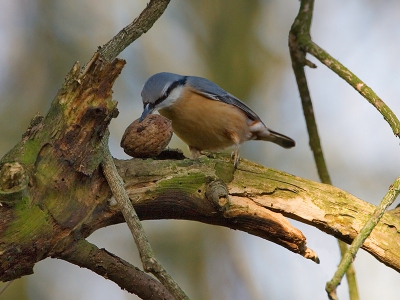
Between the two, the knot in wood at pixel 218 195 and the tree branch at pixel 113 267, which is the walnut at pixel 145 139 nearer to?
the knot in wood at pixel 218 195

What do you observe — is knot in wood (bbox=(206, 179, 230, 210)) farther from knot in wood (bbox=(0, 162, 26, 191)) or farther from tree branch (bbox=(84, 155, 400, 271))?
knot in wood (bbox=(0, 162, 26, 191))

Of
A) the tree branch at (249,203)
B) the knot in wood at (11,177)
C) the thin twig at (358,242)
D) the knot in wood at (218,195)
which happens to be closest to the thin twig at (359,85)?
the thin twig at (358,242)

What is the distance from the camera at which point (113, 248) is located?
528 cm

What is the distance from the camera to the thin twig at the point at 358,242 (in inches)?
48.4

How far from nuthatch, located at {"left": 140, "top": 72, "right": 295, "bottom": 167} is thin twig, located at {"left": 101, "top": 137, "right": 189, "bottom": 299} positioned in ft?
4.21

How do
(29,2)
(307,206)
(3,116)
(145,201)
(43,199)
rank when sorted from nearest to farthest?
(43,199) < (145,201) < (307,206) < (3,116) < (29,2)

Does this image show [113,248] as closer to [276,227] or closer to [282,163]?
[282,163]

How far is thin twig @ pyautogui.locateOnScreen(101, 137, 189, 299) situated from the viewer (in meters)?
1.43

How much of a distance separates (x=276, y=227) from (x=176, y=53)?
3926mm

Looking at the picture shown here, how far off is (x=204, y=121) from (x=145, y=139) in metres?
1.07

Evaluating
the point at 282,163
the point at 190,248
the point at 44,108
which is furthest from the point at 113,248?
the point at 282,163

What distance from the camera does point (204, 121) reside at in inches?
131

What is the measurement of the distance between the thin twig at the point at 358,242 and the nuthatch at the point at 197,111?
1535 millimetres

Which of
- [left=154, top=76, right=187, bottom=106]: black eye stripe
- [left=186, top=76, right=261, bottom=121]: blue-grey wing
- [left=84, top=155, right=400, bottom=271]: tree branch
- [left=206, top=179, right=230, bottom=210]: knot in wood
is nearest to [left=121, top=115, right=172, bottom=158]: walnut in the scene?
[left=84, top=155, right=400, bottom=271]: tree branch
